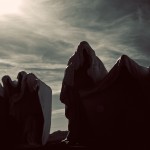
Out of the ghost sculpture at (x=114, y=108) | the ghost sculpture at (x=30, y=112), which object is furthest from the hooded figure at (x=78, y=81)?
the ghost sculpture at (x=30, y=112)

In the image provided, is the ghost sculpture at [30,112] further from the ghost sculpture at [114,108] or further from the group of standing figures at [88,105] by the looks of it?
the ghost sculpture at [114,108]

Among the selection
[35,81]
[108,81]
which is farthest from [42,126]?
[108,81]

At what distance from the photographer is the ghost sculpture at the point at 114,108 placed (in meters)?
7.70

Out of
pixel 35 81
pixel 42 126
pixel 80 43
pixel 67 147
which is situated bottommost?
pixel 67 147

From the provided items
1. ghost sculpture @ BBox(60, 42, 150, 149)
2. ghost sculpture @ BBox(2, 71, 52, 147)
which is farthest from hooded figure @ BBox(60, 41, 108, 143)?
ghost sculpture @ BBox(2, 71, 52, 147)

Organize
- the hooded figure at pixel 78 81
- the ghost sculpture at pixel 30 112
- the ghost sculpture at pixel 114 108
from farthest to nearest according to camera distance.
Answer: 1. the ghost sculpture at pixel 30 112
2. the hooded figure at pixel 78 81
3. the ghost sculpture at pixel 114 108

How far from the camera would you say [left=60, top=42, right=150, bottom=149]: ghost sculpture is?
25.3 ft

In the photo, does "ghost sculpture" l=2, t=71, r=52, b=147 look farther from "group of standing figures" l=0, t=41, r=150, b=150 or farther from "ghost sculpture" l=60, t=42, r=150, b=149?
"ghost sculpture" l=60, t=42, r=150, b=149

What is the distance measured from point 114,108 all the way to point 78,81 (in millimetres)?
1560

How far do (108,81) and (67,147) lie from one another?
1949 millimetres

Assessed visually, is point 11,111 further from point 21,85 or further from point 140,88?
point 140,88

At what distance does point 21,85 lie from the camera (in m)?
11.5

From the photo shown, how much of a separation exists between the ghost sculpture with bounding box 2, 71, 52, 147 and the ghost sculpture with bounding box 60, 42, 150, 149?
2070 millimetres

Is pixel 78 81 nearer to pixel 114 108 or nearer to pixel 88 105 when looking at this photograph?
pixel 88 105
